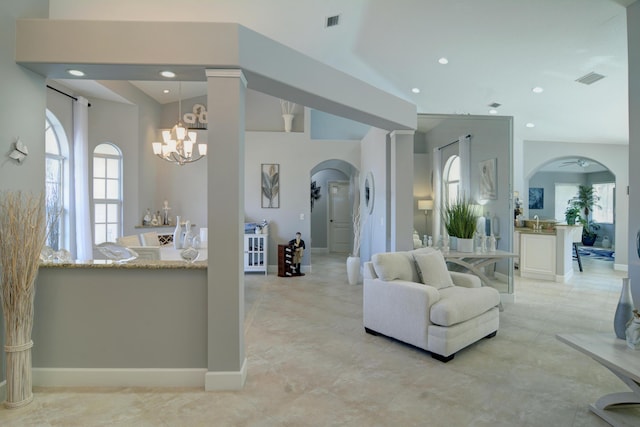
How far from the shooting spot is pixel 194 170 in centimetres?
700

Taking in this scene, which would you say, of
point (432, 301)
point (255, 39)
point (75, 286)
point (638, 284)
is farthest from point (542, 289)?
point (75, 286)

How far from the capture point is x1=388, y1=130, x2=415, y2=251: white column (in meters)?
4.43

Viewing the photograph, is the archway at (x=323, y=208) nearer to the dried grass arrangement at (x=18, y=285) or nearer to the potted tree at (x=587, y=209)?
the potted tree at (x=587, y=209)

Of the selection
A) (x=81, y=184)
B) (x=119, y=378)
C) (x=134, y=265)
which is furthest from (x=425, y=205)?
(x=81, y=184)

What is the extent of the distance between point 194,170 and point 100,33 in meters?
4.76

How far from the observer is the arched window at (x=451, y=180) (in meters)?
5.76

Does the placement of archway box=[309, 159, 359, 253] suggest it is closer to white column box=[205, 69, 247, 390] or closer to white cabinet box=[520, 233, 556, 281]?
white cabinet box=[520, 233, 556, 281]

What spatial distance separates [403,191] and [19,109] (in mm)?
3721

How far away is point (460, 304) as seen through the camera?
2.98 meters

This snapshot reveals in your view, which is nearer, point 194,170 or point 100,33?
point 100,33

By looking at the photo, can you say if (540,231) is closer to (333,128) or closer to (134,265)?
(333,128)

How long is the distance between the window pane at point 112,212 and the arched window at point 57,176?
0.85 metres

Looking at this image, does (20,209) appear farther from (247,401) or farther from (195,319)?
(247,401)

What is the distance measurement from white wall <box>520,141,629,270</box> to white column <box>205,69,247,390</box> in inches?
279
